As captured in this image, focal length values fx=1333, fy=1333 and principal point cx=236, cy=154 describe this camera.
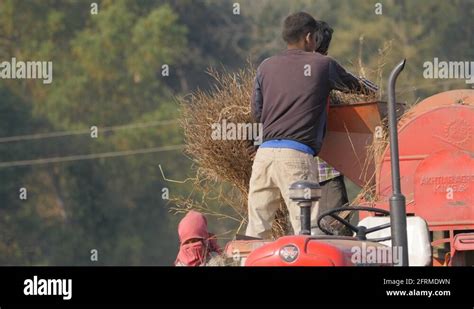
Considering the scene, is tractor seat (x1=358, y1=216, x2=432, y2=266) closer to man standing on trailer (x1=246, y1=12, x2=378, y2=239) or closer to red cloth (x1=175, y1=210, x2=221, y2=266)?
man standing on trailer (x1=246, y1=12, x2=378, y2=239)

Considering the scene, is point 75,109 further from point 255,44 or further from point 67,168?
point 255,44

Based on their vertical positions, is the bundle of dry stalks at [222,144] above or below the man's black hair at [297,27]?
below

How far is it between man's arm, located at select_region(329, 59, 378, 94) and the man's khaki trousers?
18.1 inches

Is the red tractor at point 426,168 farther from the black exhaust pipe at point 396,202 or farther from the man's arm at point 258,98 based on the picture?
the black exhaust pipe at point 396,202

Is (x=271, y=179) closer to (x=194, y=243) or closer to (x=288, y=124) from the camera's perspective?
(x=288, y=124)

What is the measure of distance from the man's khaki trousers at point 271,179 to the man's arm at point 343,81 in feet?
1.51

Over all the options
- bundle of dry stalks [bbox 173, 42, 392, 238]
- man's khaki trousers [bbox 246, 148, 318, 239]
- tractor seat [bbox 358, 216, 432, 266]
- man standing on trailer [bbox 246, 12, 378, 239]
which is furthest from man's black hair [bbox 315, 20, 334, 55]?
tractor seat [bbox 358, 216, 432, 266]

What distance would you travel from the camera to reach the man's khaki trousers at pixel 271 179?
769 centimetres

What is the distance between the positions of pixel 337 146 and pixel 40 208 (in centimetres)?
2842

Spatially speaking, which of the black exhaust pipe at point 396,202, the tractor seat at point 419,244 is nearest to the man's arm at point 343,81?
the tractor seat at point 419,244
